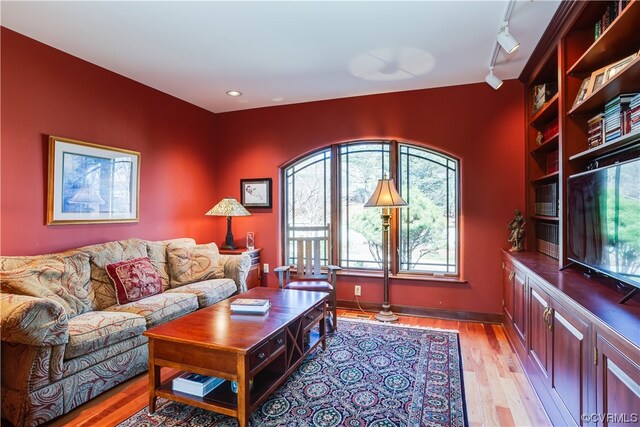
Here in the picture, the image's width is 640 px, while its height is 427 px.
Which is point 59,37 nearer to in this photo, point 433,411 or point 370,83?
point 370,83

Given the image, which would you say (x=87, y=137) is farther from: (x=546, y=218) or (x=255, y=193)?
(x=546, y=218)

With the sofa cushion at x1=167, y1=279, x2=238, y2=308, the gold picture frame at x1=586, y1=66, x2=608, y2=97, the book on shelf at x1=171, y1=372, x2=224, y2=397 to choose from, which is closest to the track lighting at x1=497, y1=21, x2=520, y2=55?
the gold picture frame at x1=586, y1=66, x2=608, y2=97

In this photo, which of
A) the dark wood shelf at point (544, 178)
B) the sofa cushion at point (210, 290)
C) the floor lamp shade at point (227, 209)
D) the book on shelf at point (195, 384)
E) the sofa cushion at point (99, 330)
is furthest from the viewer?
the floor lamp shade at point (227, 209)

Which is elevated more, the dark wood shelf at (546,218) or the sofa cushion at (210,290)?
the dark wood shelf at (546,218)

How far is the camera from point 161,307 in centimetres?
272

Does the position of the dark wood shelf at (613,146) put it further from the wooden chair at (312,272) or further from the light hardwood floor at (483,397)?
the wooden chair at (312,272)

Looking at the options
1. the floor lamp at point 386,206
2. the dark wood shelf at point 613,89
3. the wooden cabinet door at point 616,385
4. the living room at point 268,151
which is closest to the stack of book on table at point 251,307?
the living room at point 268,151

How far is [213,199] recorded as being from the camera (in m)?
4.82

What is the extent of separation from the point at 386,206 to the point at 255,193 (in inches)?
79.0

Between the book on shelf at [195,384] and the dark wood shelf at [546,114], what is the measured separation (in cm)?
325

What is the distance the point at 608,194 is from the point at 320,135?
314cm

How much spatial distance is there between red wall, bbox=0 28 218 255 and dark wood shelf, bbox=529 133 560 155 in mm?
4007

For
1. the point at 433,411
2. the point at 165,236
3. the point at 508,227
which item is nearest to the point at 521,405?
the point at 433,411

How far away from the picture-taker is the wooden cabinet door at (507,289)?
3008mm
